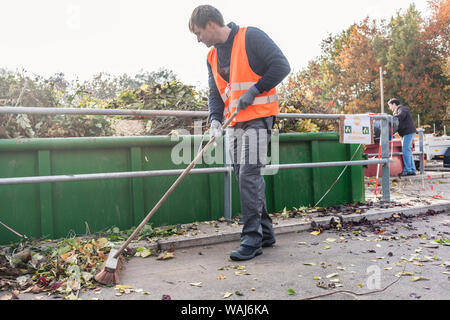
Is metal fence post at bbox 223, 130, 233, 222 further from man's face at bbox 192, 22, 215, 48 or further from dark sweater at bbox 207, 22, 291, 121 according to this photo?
man's face at bbox 192, 22, 215, 48

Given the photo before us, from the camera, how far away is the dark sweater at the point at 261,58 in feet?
10.1

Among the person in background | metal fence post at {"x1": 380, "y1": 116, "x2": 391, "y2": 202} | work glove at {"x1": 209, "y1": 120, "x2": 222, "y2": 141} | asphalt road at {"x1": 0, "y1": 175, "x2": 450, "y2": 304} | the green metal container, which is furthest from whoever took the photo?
the person in background

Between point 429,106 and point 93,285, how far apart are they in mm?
24454

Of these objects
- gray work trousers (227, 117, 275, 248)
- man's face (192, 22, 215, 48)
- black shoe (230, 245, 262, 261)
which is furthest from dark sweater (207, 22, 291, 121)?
black shoe (230, 245, 262, 261)

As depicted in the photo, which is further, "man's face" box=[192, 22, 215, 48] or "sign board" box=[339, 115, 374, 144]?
"sign board" box=[339, 115, 374, 144]

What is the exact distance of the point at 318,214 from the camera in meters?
4.52

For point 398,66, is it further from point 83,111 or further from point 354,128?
point 83,111

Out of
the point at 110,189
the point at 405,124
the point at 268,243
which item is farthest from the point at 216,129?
the point at 405,124

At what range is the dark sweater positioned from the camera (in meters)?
3.07

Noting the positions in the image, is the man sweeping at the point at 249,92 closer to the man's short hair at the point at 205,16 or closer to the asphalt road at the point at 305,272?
the man's short hair at the point at 205,16

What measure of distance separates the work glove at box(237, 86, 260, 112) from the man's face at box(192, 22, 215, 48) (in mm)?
549

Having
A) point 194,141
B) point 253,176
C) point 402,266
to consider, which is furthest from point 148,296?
point 194,141

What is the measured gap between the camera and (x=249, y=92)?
305cm
